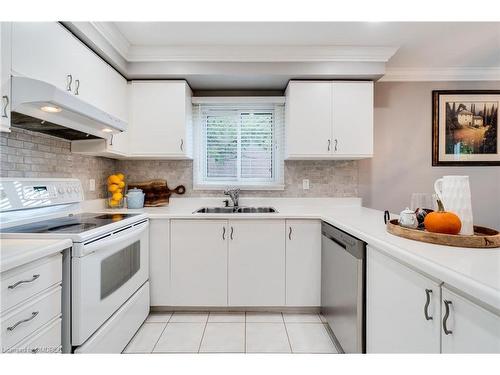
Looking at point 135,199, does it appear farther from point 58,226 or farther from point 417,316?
point 417,316

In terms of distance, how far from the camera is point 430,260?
908 mm

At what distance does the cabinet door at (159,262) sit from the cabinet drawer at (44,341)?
1.02m

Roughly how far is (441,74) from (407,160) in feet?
3.22

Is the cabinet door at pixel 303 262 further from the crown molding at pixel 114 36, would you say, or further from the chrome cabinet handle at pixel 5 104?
the crown molding at pixel 114 36

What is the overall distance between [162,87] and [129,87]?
317 mm

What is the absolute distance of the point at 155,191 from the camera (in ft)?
9.05

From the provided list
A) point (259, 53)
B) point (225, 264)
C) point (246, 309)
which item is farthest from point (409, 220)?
point (259, 53)

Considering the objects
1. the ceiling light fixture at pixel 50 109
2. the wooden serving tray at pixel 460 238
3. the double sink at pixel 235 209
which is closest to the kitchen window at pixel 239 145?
the double sink at pixel 235 209

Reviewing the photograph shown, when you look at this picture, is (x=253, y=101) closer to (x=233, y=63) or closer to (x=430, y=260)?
(x=233, y=63)

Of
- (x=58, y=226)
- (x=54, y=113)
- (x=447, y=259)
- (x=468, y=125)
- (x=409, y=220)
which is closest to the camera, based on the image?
(x=447, y=259)

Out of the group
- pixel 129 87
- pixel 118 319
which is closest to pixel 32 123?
pixel 129 87

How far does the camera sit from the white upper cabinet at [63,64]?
134cm

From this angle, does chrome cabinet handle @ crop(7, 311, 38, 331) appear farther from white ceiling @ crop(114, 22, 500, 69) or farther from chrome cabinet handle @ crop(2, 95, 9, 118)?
white ceiling @ crop(114, 22, 500, 69)

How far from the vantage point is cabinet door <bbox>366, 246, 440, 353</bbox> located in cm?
94
